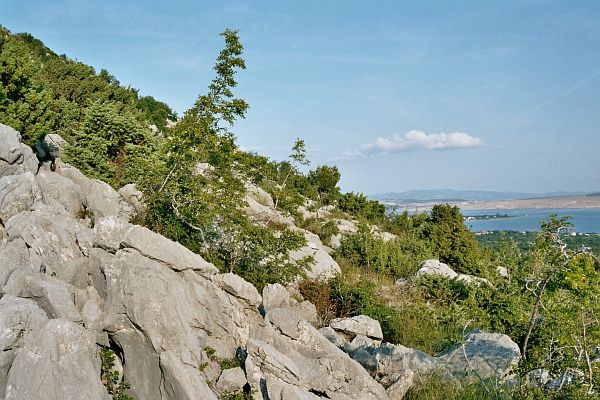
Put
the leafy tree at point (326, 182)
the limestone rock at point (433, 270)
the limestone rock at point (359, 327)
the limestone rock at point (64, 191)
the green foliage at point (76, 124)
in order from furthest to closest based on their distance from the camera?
the leafy tree at point (326, 182) < the limestone rock at point (433, 270) < the green foliage at point (76, 124) < the limestone rock at point (64, 191) < the limestone rock at point (359, 327)

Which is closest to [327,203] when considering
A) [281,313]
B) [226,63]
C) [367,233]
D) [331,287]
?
[367,233]

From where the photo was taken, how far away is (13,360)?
7059 mm

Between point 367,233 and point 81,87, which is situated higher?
point 81,87

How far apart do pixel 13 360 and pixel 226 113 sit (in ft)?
30.8

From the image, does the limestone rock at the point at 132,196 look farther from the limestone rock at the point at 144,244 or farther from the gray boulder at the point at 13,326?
the gray boulder at the point at 13,326

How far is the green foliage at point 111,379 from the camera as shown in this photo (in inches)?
302

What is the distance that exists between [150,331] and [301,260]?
25.2ft

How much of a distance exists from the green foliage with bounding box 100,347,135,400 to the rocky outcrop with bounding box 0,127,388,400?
15 centimetres

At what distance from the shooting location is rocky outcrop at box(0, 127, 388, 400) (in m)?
7.18

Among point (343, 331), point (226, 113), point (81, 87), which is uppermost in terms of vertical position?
point (81, 87)

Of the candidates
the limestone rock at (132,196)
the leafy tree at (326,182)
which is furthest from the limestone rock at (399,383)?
the leafy tree at (326,182)

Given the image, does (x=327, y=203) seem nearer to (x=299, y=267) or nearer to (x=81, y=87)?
(x=81, y=87)

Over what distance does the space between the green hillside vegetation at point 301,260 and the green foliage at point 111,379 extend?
15.7 feet

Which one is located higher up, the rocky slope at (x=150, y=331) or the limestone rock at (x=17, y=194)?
the limestone rock at (x=17, y=194)
